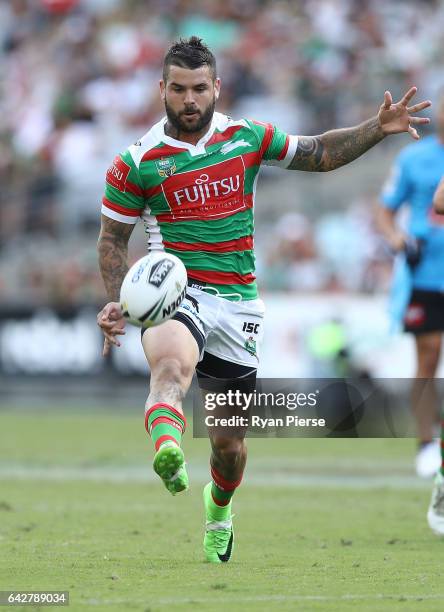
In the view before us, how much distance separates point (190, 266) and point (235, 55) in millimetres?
15988

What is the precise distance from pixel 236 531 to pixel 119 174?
265cm

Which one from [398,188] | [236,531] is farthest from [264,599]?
[398,188]

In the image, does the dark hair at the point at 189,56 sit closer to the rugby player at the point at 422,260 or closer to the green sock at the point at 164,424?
the green sock at the point at 164,424

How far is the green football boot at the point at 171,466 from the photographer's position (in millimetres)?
5465

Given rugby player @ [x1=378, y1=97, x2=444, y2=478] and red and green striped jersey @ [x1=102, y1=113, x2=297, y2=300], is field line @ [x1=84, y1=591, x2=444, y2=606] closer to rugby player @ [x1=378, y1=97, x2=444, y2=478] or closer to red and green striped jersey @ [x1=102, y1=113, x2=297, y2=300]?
red and green striped jersey @ [x1=102, y1=113, x2=297, y2=300]

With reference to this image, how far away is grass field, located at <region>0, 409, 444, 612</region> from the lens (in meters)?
5.64

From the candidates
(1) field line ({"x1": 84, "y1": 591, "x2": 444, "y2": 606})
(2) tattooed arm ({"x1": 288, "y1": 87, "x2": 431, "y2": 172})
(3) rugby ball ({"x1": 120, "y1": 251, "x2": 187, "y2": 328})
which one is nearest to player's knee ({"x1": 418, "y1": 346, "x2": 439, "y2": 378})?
(2) tattooed arm ({"x1": 288, "y1": 87, "x2": 431, "y2": 172})

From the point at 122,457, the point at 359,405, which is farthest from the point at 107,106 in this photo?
the point at 359,405

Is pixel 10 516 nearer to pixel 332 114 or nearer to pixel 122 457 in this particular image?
pixel 122 457

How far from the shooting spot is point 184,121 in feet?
21.7

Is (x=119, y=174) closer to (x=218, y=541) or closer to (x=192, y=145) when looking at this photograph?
(x=192, y=145)

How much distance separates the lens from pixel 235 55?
72.8 feet

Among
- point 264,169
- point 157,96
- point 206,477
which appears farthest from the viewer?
point 157,96

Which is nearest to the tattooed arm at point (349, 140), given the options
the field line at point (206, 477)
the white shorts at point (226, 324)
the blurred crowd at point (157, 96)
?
the white shorts at point (226, 324)
